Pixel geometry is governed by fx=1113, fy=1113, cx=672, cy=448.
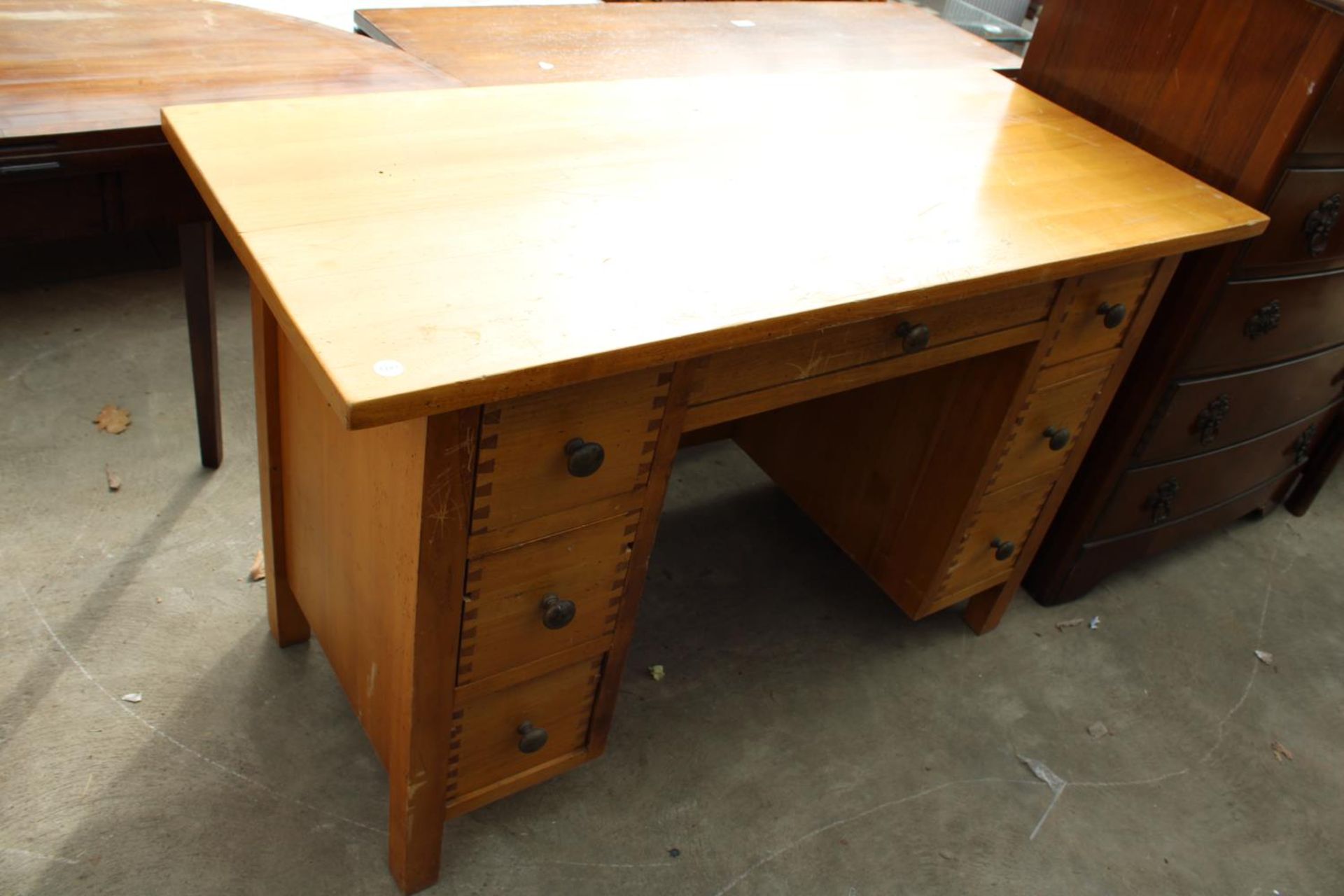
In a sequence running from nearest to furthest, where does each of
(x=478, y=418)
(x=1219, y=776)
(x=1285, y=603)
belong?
(x=478, y=418), (x=1219, y=776), (x=1285, y=603)

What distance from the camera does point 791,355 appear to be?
1244mm

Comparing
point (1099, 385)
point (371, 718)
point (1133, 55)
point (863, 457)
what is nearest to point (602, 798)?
point (371, 718)

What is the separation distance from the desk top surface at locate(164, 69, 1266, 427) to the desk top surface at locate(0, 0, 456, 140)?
0.37m

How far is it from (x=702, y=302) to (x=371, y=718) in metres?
0.74

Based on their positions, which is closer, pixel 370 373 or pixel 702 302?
pixel 370 373

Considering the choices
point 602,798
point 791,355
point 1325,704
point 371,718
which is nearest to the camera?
point 791,355

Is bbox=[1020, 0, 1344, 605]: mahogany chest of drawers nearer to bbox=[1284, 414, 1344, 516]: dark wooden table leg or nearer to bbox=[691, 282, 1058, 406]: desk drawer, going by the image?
bbox=[1284, 414, 1344, 516]: dark wooden table leg

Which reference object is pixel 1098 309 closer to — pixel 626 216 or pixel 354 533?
pixel 626 216

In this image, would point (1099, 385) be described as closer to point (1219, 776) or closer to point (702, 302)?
point (1219, 776)

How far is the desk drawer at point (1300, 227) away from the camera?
1.60 metres

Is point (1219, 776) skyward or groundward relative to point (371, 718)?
groundward

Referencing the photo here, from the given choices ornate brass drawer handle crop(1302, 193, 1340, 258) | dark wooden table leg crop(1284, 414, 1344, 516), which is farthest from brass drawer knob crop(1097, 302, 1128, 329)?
dark wooden table leg crop(1284, 414, 1344, 516)

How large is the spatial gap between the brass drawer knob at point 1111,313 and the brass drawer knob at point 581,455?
2.70 feet

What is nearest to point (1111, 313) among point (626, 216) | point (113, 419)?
point (626, 216)
